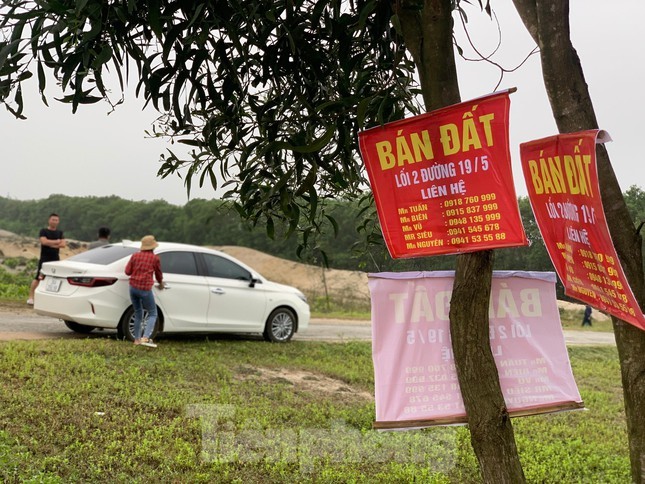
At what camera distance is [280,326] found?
12984 mm

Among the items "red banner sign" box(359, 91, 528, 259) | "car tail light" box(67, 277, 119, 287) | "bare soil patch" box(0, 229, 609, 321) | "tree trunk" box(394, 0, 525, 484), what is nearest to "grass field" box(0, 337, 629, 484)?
"car tail light" box(67, 277, 119, 287)

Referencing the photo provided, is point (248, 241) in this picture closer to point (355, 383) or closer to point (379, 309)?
point (355, 383)

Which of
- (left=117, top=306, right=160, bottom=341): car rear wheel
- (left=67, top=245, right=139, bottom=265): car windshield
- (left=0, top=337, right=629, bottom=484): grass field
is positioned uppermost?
(left=67, top=245, right=139, bottom=265): car windshield

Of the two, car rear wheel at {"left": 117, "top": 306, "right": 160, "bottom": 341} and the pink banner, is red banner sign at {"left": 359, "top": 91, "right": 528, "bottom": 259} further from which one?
car rear wheel at {"left": 117, "top": 306, "right": 160, "bottom": 341}

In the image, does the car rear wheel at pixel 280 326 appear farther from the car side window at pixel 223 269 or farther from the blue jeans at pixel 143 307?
the blue jeans at pixel 143 307

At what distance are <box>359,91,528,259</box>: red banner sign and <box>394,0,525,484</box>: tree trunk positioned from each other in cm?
26

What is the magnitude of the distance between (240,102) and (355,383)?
21.8 ft

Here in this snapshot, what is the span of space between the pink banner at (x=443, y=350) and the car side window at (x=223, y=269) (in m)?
8.35

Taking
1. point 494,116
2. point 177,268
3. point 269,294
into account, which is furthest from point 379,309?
point 269,294

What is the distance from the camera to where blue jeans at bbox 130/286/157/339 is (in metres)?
10.2

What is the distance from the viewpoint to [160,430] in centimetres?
645

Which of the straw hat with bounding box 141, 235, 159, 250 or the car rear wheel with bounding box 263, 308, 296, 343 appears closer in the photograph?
the straw hat with bounding box 141, 235, 159, 250

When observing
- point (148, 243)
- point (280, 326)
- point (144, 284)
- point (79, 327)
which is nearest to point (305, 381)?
point (144, 284)

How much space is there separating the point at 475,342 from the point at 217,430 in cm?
369
